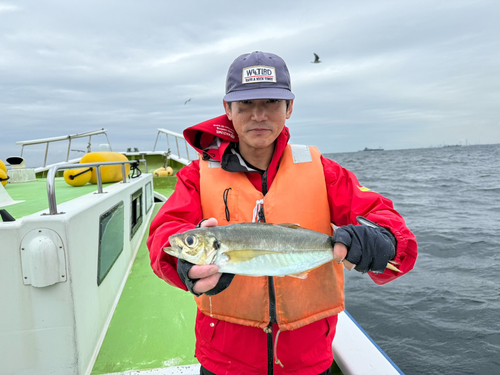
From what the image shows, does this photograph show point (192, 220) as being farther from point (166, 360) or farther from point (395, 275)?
point (166, 360)

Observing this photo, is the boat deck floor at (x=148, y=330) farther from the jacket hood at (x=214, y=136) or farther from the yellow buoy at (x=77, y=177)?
the yellow buoy at (x=77, y=177)

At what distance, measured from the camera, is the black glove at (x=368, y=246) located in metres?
1.77

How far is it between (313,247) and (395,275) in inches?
19.9

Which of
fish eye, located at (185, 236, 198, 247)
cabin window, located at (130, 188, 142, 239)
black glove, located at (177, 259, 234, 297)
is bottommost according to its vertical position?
cabin window, located at (130, 188, 142, 239)

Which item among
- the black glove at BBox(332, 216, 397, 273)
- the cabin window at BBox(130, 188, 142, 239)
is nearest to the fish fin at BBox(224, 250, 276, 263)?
the black glove at BBox(332, 216, 397, 273)

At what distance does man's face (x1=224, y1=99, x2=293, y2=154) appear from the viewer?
7.02 feet

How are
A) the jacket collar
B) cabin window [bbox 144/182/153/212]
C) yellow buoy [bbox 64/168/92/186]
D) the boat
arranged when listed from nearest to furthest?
1. the jacket collar
2. the boat
3. yellow buoy [bbox 64/168/92/186]
4. cabin window [bbox 144/182/153/212]

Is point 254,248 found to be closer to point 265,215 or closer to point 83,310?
point 265,215

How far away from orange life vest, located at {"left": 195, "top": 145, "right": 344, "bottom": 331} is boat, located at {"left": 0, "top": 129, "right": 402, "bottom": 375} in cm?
118

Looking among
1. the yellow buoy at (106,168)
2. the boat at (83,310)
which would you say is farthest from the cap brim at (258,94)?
the yellow buoy at (106,168)

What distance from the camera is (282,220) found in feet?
7.35

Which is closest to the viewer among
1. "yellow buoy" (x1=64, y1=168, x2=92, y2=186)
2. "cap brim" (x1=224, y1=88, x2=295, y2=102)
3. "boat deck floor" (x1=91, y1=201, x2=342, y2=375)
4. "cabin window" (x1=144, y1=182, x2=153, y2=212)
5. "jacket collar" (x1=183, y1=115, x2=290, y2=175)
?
"cap brim" (x1=224, y1=88, x2=295, y2=102)

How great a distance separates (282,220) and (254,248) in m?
0.46

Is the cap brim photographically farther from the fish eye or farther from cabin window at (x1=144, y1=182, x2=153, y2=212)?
cabin window at (x1=144, y1=182, x2=153, y2=212)
